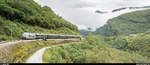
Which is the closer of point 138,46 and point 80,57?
point 80,57

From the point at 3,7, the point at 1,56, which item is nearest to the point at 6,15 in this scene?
the point at 3,7

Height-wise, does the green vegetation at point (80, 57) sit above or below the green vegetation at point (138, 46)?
above

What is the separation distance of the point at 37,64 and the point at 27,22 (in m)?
49.6

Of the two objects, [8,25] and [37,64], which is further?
[8,25]

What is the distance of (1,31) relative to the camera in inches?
1625

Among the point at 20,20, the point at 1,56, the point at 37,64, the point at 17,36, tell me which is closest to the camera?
the point at 37,64

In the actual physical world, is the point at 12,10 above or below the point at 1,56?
above

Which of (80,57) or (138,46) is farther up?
(80,57)

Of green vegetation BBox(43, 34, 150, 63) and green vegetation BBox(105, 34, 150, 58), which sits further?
green vegetation BBox(105, 34, 150, 58)

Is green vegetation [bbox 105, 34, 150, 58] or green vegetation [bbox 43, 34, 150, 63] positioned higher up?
green vegetation [bbox 43, 34, 150, 63]

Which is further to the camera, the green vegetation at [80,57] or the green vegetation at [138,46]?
the green vegetation at [138,46]

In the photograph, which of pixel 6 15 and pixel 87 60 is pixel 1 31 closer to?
pixel 6 15

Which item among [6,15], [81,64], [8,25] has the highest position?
[6,15]

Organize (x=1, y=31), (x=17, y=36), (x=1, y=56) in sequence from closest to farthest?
1. (x=1, y=56)
2. (x=1, y=31)
3. (x=17, y=36)
